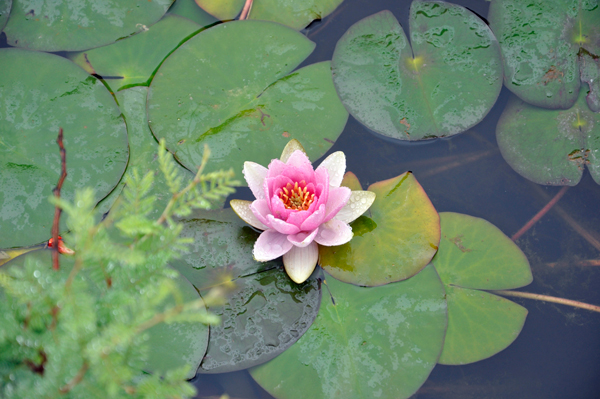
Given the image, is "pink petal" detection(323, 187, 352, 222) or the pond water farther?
the pond water

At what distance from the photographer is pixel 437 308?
2.04 m

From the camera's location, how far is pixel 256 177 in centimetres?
200

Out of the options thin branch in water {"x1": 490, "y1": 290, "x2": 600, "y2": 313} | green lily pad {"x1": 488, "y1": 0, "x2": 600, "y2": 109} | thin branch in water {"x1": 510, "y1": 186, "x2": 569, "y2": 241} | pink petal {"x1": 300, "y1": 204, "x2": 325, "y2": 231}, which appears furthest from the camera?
green lily pad {"x1": 488, "y1": 0, "x2": 600, "y2": 109}

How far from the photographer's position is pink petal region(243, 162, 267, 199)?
1.98 metres

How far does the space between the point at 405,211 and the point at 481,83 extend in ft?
3.58

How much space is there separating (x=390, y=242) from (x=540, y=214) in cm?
112

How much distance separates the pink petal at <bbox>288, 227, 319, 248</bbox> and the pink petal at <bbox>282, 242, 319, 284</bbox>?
0.10 metres

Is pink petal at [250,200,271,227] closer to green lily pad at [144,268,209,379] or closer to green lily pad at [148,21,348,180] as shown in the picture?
green lily pad at [148,21,348,180]

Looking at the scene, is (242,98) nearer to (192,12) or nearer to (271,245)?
(192,12)

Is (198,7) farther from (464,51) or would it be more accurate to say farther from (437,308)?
(437,308)

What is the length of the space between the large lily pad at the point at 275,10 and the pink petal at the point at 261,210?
4.72ft

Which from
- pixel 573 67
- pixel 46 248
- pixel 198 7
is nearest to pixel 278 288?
pixel 46 248

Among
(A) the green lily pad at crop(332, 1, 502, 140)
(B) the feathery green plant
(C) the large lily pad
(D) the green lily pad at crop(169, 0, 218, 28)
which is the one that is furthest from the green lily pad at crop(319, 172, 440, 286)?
(D) the green lily pad at crop(169, 0, 218, 28)

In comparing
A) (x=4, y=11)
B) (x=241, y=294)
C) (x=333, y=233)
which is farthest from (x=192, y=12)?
(x=241, y=294)
